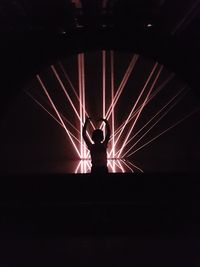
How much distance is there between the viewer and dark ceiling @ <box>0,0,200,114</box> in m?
5.12

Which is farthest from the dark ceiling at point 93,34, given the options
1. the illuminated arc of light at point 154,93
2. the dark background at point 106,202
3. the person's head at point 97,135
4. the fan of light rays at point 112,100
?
the person's head at point 97,135

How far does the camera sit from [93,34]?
16.8 feet

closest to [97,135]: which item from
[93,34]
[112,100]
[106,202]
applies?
[106,202]

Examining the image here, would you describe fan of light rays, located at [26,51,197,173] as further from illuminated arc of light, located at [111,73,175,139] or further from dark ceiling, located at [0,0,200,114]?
dark ceiling, located at [0,0,200,114]

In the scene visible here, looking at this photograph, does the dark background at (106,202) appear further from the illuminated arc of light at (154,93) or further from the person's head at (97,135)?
the illuminated arc of light at (154,93)

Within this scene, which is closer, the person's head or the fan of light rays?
the person's head

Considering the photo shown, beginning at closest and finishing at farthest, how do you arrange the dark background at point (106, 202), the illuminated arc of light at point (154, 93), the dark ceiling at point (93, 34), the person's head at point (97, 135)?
the dark background at point (106, 202)
the person's head at point (97, 135)
the dark ceiling at point (93, 34)
the illuminated arc of light at point (154, 93)

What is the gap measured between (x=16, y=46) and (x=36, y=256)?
3181 millimetres

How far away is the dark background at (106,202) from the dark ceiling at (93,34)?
0.01 m

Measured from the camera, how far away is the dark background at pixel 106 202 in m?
2.98

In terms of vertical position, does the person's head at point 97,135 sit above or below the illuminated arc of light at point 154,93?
below

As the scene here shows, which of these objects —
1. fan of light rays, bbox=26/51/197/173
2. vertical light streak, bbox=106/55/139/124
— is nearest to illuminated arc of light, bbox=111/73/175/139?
fan of light rays, bbox=26/51/197/173

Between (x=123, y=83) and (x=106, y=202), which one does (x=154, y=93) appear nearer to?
(x=123, y=83)

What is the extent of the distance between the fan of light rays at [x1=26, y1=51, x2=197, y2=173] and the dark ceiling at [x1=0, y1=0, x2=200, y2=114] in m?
1.11
